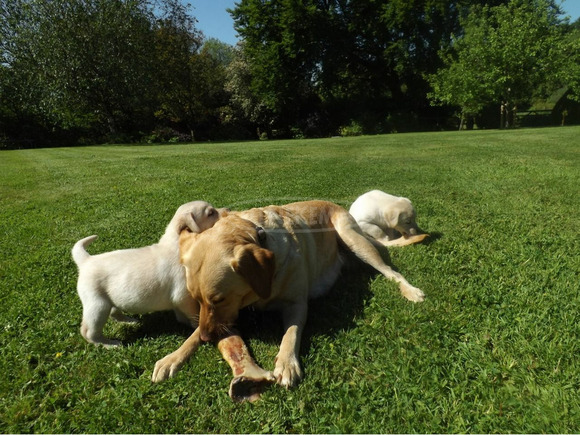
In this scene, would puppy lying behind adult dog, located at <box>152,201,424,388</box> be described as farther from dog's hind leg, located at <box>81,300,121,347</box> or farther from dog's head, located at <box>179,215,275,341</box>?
dog's hind leg, located at <box>81,300,121,347</box>

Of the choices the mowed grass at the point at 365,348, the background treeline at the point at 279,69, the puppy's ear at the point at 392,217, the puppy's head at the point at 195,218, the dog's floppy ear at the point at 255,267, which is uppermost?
the background treeline at the point at 279,69

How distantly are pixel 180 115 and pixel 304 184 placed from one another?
3484 cm

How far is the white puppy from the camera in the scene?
9.77ft

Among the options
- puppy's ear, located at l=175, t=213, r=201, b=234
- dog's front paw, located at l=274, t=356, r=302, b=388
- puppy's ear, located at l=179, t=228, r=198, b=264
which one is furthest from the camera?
puppy's ear, located at l=175, t=213, r=201, b=234

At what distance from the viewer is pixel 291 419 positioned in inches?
89.7

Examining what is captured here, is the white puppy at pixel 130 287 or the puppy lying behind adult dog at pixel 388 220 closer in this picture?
the white puppy at pixel 130 287

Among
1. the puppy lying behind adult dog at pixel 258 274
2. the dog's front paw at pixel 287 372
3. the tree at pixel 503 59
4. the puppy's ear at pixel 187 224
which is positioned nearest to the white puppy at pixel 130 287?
the puppy lying behind adult dog at pixel 258 274

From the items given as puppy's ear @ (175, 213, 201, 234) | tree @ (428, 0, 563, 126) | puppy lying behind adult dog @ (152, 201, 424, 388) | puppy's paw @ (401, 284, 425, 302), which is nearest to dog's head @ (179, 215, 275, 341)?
puppy lying behind adult dog @ (152, 201, 424, 388)

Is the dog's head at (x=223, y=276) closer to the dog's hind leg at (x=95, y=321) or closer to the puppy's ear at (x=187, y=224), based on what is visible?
the puppy's ear at (x=187, y=224)

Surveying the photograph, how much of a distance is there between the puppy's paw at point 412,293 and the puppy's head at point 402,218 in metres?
1.62

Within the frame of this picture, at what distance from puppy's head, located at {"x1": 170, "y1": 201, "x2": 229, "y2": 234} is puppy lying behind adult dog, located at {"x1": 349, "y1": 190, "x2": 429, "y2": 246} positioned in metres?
2.41

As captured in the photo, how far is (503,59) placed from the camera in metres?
31.9

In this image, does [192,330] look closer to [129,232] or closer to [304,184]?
[129,232]

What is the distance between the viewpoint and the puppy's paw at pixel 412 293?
140 inches
